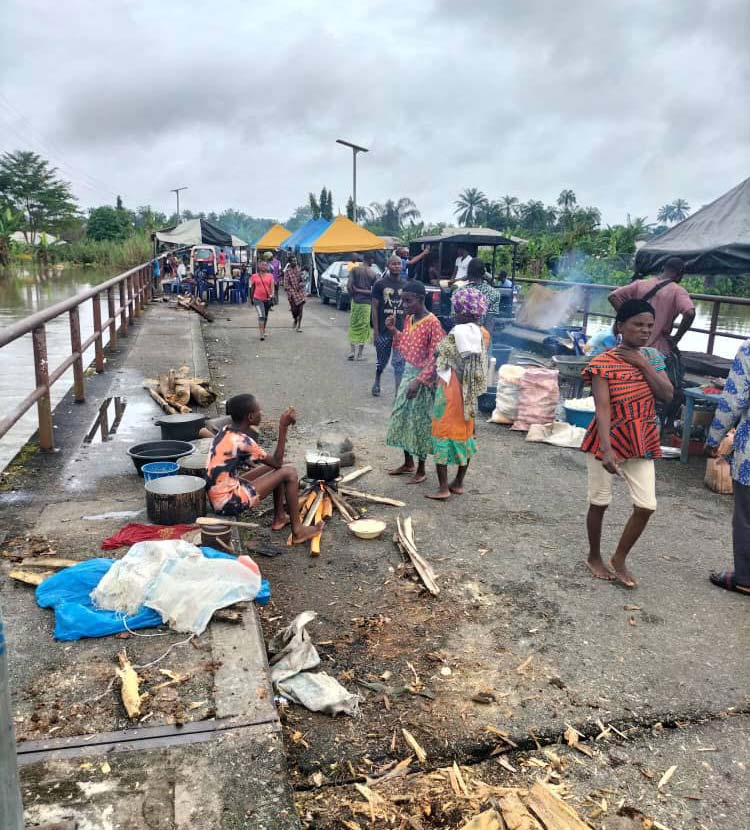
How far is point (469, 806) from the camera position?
2.54m

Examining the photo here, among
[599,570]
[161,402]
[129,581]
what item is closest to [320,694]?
[129,581]

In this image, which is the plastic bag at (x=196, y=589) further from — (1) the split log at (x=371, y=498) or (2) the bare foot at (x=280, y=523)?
(1) the split log at (x=371, y=498)

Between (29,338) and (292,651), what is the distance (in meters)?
18.2

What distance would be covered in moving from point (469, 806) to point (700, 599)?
2.44 m

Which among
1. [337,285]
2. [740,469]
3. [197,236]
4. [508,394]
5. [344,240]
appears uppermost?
[197,236]

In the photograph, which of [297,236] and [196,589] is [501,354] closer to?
[196,589]

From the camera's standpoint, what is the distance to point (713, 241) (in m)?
8.09

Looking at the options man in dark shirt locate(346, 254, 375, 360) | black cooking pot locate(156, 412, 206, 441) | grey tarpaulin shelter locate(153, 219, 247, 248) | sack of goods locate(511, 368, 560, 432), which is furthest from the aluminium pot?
grey tarpaulin shelter locate(153, 219, 247, 248)

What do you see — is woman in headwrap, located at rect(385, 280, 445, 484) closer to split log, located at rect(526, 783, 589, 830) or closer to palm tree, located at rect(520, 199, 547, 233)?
split log, located at rect(526, 783, 589, 830)

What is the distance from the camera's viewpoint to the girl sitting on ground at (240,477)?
4594 millimetres

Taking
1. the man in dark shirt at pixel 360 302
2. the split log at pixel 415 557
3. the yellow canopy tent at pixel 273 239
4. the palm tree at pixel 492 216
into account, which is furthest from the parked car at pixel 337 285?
the palm tree at pixel 492 216

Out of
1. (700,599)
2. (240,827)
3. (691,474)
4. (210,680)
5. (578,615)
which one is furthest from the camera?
(691,474)

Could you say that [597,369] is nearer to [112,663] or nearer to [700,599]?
[700,599]

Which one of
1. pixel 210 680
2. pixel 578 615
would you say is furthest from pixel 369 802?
pixel 578 615
